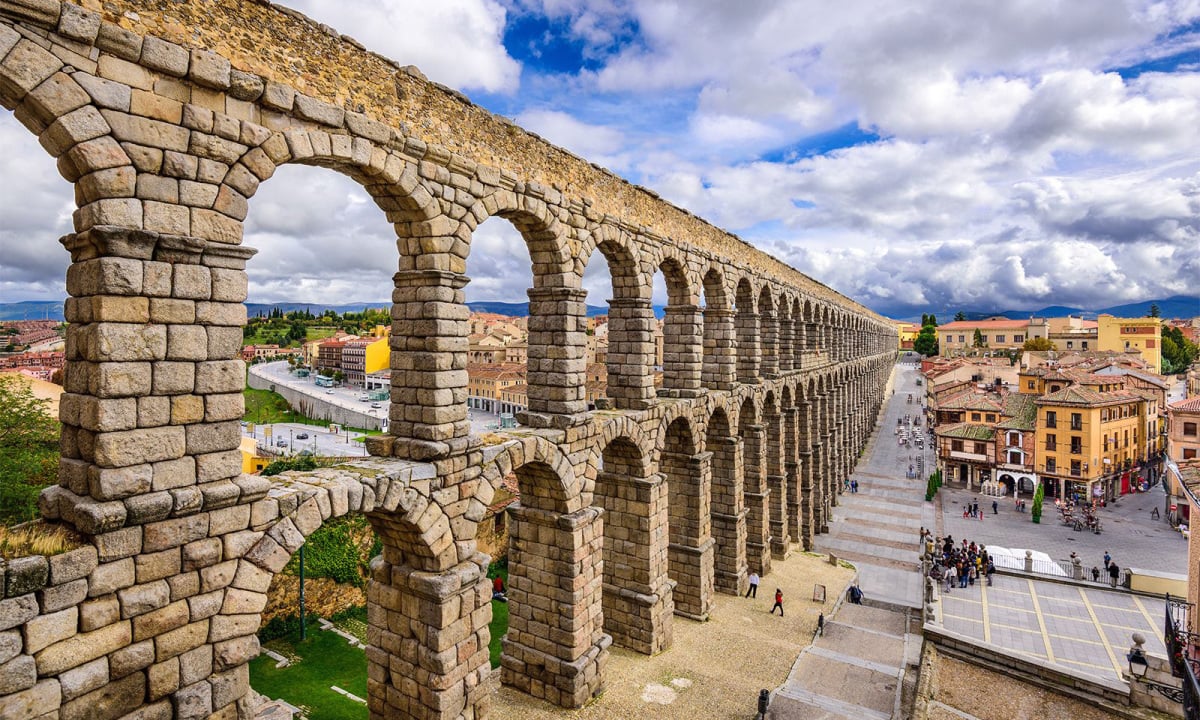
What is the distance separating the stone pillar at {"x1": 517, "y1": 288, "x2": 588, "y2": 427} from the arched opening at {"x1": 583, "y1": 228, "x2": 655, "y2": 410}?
8.55 ft

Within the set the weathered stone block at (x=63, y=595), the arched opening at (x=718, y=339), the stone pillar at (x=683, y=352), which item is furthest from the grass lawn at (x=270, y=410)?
the weathered stone block at (x=63, y=595)

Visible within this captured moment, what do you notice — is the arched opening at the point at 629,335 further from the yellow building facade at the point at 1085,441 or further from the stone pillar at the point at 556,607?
the yellow building facade at the point at 1085,441

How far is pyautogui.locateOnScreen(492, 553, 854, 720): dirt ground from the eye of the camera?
1386 centimetres

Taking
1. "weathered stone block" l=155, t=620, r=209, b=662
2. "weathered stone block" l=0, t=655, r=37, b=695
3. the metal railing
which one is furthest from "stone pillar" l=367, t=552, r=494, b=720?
the metal railing

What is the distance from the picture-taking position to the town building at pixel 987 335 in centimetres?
9994

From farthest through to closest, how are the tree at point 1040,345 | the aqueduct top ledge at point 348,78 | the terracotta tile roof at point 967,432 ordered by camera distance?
the tree at point 1040,345
the terracotta tile roof at point 967,432
the aqueduct top ledge at point 348,78

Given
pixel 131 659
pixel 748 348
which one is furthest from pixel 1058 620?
pixel 131 659

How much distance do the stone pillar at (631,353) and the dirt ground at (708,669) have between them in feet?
21.7

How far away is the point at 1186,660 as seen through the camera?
11984mm

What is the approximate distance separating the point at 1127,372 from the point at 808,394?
3512 centimetres

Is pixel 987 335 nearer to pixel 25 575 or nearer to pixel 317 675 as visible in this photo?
pixel 317 675

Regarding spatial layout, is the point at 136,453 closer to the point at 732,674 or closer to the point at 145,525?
the point at 145,525

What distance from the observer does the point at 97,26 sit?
634cm

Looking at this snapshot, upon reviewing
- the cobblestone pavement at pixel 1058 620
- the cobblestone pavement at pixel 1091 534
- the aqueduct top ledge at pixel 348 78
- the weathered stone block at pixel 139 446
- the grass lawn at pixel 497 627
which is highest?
the aqueduct top ledge at pixel 348 78
